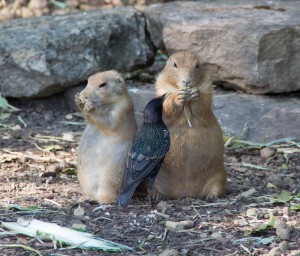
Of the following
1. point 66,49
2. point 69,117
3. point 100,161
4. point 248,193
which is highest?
point 66,49

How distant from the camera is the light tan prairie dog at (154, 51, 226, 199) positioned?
21.7 feet

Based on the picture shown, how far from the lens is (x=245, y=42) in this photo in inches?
327

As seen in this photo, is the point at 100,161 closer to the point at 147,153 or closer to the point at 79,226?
the point at 147,153

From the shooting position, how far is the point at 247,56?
8.31 meters

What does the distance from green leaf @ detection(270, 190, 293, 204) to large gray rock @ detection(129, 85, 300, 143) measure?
1.58m

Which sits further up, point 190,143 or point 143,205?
point 190,143

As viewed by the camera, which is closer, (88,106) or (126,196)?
(126,196)

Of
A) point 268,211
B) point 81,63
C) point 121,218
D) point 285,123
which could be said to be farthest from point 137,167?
point 81,63

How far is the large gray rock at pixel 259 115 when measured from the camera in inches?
324

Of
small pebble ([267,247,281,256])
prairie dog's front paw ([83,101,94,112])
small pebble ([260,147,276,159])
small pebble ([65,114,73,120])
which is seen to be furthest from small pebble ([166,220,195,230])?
small pebble ([65,114,73,120])

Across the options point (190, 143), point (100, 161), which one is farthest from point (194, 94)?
point (100, 161)

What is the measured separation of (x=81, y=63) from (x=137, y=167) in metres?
3.01

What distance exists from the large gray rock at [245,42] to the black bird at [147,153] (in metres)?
2.14

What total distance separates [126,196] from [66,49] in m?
3.15
